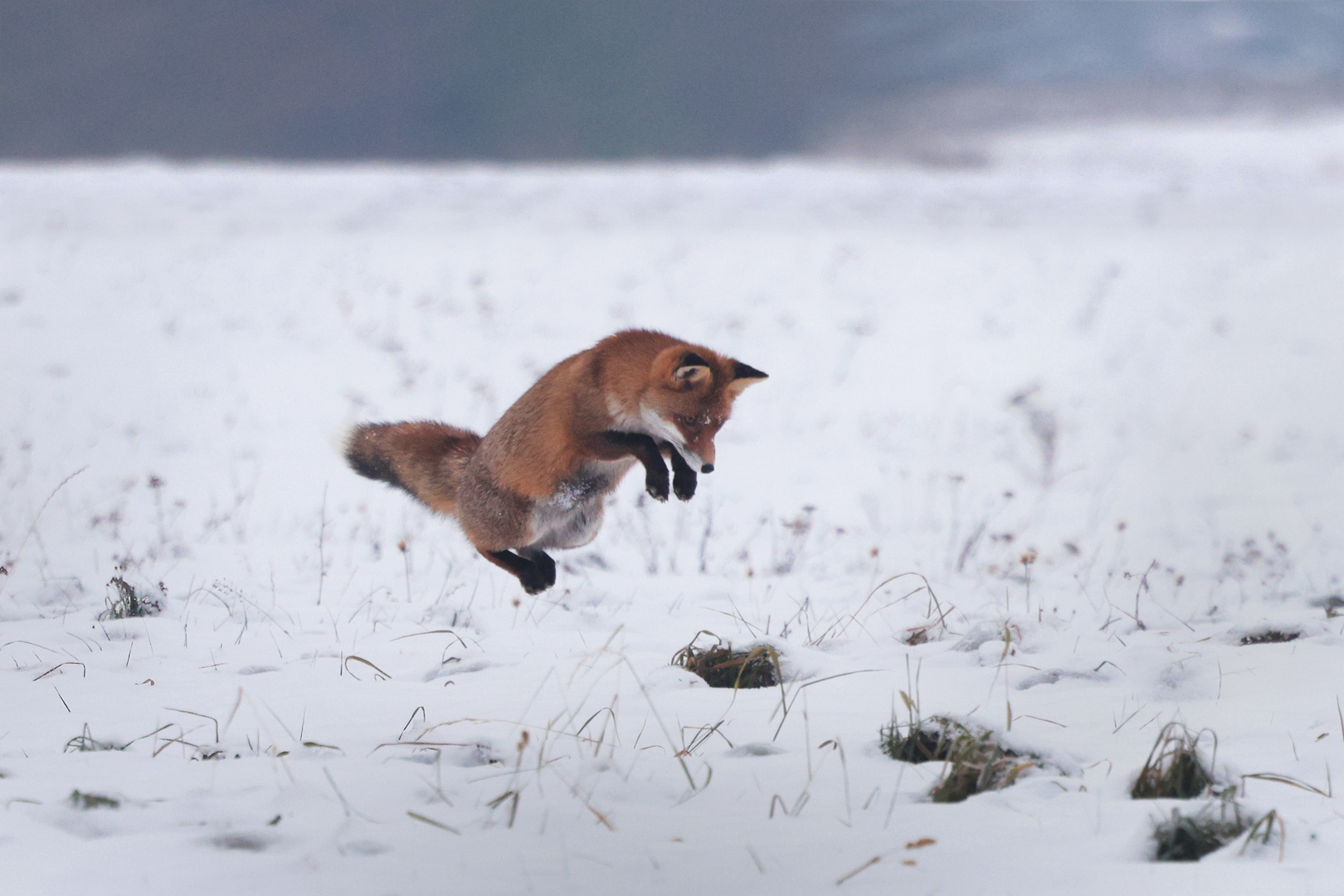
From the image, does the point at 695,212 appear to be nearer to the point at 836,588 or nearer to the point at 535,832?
the point at 836,588

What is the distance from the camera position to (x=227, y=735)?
10.0 feet

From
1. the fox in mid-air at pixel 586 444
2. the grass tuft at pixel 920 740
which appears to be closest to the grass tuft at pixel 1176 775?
the grass tuft at pixel 920 740

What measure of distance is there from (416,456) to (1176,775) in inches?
161

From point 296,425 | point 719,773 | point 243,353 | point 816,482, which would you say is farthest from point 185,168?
point 719,773

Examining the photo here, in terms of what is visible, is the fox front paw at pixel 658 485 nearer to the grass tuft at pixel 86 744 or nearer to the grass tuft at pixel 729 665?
the grass tuft at pixel 729 665

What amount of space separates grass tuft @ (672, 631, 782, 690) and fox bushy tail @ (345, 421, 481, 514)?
1.98 m

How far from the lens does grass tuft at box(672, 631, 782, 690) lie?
3838 mm

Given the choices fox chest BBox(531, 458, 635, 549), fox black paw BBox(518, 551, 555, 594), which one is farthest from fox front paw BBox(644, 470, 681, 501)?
fox black paw BBox(518, 551, 555, 594)

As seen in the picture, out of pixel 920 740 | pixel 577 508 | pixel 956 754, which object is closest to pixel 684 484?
pixel 577 508

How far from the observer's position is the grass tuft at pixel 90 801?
2436mm

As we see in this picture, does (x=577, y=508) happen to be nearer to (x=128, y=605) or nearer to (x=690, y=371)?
(x=690, y=371)

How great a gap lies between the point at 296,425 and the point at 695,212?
903 cm

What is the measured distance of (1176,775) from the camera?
266cm

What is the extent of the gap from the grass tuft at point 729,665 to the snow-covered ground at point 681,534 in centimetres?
10
